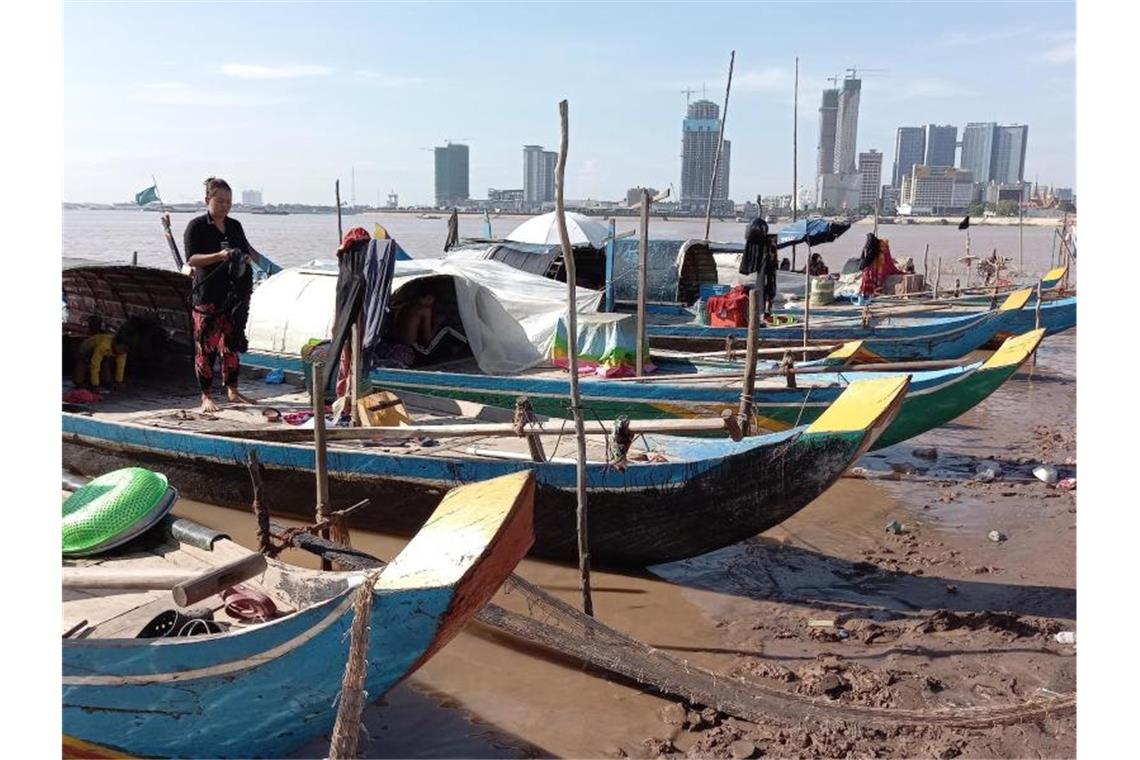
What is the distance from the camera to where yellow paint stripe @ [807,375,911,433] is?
208 inches

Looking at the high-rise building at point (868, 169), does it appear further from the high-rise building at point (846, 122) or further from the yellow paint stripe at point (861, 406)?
the yellow paint stripe at point (861, 406)

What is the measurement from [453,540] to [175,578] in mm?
1113

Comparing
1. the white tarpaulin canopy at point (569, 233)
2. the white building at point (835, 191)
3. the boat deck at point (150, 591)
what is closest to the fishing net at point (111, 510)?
the boat deck at point (150, 591)

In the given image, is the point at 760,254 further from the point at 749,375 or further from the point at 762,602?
the point at 762,602

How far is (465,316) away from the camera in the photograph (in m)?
9.64

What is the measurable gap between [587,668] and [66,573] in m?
2.64

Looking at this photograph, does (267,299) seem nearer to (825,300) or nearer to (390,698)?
(390,698)

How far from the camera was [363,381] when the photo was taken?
7.42m

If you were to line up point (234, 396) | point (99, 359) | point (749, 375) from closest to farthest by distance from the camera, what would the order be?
1. point (749, 375)
2. point (234, 396)
3. point (99, 359)

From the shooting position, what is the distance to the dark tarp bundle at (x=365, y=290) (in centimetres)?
711

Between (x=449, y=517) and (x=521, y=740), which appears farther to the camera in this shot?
(x=521, y=740)

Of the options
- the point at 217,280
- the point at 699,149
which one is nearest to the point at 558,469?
the point at 217,280

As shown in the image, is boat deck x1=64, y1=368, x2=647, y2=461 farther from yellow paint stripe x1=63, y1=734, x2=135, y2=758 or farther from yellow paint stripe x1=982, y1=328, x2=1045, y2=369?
yellow paint stripe x1=982, y1=328, x2=1045, y2=369

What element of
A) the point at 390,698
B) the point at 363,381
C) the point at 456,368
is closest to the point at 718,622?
the point at 390,698
